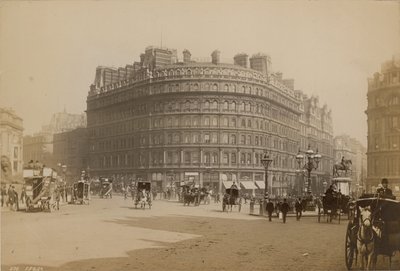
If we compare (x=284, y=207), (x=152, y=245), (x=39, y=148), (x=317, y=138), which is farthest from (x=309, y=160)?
(x=39, y=148)

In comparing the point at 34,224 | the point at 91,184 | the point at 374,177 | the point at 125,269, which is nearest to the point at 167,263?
the point at 125,269

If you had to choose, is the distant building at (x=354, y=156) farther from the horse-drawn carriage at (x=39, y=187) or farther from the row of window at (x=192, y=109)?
the horse-drawn carriage at (x=39, y=187)

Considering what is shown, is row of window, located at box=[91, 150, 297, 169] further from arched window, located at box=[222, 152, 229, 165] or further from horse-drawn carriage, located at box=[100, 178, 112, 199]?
horse-drawn carriage, located at box=[100, 178, 112, 199]

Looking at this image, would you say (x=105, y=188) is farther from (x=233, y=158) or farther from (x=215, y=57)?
(x=215, y=57)

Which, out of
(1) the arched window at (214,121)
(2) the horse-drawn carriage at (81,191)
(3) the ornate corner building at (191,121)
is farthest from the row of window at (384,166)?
(2) the horse-drawn carriage at (81,191)

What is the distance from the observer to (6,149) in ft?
24.2

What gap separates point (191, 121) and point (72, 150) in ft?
7.05

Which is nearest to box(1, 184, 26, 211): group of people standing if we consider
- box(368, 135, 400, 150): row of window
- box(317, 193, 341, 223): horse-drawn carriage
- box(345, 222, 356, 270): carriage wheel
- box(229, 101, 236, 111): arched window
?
box(229, 101, 236, 111): arched window

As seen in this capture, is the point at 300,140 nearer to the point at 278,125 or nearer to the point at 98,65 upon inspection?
the point at 278,125

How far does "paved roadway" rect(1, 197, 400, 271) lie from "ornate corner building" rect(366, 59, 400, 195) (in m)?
1.15

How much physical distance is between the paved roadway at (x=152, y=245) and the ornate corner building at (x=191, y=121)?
1.03 metres

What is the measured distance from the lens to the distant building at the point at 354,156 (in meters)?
7.95

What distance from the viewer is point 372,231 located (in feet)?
21.6

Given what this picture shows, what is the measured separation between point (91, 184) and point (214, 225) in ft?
8.06
